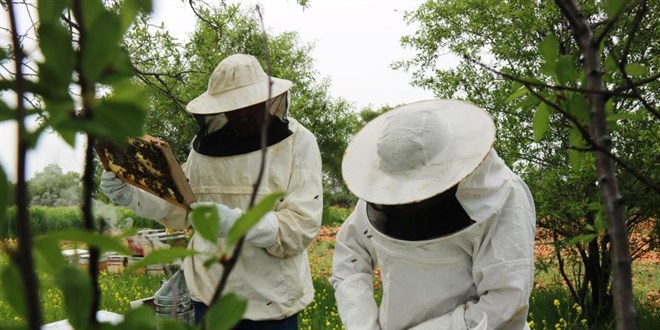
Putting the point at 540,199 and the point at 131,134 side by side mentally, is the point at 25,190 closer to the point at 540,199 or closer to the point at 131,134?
the point at 131,134

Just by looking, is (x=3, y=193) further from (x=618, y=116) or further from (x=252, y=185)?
(x=252, y=185)

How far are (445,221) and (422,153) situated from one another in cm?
22

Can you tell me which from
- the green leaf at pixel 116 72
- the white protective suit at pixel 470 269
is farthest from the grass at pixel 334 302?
the green leaf at pixel 116 72

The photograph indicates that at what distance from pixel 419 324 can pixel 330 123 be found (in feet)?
34.6

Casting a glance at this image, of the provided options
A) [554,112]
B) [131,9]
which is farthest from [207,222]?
[554,112]

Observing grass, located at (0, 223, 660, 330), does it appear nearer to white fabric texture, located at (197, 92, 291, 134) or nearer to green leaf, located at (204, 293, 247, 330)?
white fabric texture, located at (197, 92, 291, 134)

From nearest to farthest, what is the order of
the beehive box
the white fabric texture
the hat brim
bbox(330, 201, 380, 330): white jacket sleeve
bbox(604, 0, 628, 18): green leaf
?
bbox(604, 0, 628, 18): green leaf → bbox(330, 201, 380, 330): white jacket sleeve → the beehive box → the hat brim → the white fabric texture

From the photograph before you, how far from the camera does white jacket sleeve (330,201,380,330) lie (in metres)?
2.25

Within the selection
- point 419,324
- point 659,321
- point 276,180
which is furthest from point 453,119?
point 659,321

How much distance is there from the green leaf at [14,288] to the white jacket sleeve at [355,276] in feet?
6.15

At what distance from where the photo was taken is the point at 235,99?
9.14 ft

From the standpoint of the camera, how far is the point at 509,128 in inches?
211

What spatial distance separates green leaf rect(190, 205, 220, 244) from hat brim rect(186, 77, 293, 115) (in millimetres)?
2266

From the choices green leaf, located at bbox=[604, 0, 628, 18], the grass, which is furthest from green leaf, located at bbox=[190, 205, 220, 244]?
the grass
